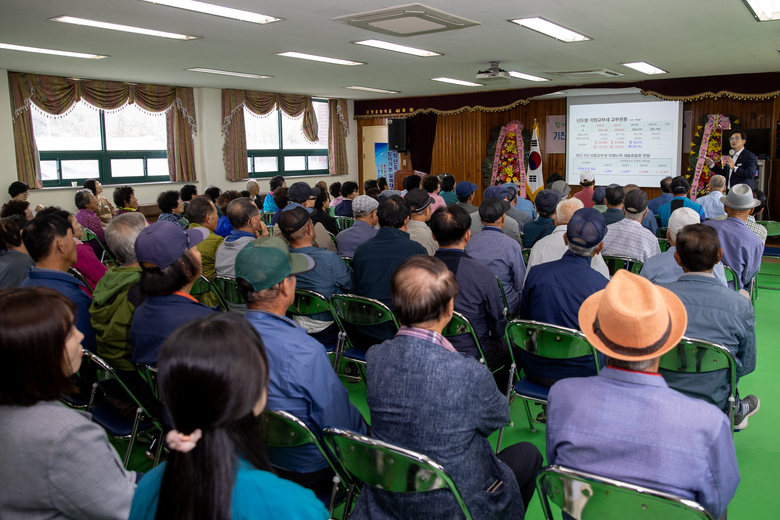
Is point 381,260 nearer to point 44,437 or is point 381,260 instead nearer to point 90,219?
point 44,437

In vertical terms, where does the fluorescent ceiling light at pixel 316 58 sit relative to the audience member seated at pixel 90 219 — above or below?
above

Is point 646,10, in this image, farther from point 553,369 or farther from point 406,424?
point 406,424

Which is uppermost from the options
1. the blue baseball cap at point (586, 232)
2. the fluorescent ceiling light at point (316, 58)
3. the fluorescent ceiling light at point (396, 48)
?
the fluorescent ceiling light at point (316, 58)

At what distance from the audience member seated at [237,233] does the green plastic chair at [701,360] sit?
2844 millimetres

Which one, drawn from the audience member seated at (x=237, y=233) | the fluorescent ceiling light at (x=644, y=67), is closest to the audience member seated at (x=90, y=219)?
the audience member seated at (x=237, y=233)

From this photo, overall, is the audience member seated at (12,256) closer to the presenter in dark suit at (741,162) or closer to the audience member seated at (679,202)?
the audience member seated at (679,202)

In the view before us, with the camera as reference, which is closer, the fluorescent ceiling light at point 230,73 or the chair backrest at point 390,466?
the chair backrest at point 390,466

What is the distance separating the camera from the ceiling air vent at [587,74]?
884 centimetres

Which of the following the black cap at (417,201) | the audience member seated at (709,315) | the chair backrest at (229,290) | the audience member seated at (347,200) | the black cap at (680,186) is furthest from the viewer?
the audience member seated at (347,200)

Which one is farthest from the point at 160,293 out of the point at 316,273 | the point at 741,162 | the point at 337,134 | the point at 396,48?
the point at 337,134

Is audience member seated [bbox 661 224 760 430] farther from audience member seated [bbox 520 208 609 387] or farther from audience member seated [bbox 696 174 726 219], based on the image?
audience member seated [bbox 696 174 726 219]

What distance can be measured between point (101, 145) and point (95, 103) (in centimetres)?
76

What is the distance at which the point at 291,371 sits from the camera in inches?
74.2

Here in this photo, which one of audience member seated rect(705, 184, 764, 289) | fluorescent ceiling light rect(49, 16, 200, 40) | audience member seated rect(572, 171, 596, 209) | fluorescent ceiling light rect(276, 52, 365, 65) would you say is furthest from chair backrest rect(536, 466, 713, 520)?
audience member seated rect(572, 171, 596, 209)
